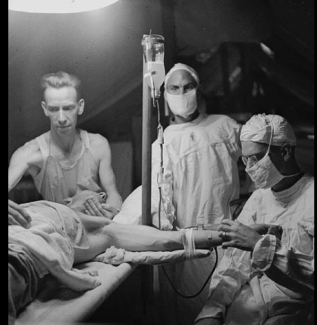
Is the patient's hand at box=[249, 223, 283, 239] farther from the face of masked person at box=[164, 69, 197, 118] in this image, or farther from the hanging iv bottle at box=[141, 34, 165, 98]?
the hanging iv bottle at box=[141, 34, 165, 98]

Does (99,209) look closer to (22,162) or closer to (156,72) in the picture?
(22,162)

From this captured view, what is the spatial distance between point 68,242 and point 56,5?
116cm

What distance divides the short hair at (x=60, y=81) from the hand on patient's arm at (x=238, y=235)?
955mm

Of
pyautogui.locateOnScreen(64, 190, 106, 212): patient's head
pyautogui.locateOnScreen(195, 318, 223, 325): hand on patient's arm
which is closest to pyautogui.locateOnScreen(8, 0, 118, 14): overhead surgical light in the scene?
pyautogui.locateOnScreen(64, 190, 106, 212): patient's head

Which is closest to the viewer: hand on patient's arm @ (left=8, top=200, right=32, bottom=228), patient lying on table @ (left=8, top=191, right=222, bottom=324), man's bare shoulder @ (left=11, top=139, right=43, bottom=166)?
patient lying on table @ (left=8, top=191, right=222, bottom=324)

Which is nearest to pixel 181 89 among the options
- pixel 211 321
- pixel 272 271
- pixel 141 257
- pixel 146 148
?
pixel 146 148

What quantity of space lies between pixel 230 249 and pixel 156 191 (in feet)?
1.49

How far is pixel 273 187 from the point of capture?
308cm

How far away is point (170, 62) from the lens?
10.1 feet

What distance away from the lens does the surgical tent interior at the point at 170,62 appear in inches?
121

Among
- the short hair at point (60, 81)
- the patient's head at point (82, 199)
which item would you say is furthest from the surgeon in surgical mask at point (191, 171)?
the short hair at point (60, 81)

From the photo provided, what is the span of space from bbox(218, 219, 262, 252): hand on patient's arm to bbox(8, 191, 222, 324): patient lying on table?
4cm

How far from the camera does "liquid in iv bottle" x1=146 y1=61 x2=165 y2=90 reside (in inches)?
121

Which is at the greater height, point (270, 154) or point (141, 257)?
point (270, 154)
